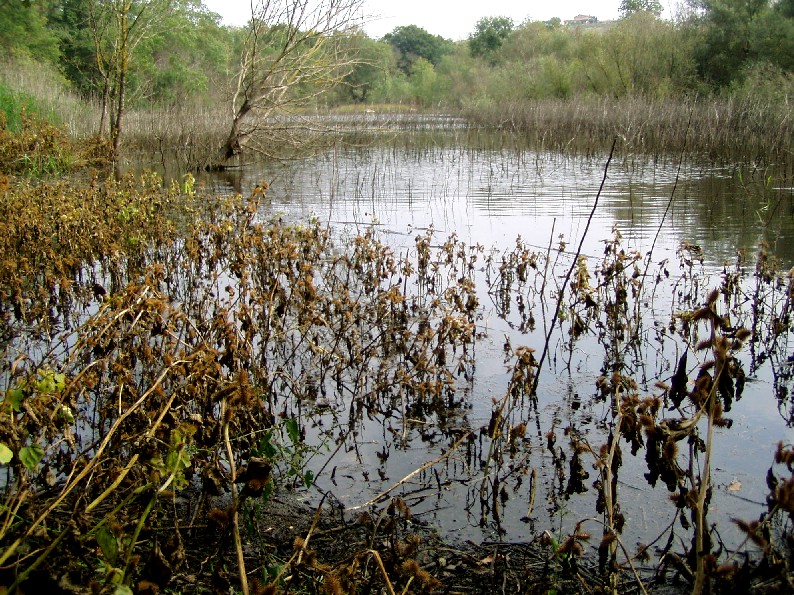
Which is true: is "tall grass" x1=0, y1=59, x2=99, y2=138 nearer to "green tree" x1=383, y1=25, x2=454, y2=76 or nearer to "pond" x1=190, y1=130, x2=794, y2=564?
"pond" x1=190, y1=130, x2=794, y2=564

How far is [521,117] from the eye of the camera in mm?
29969

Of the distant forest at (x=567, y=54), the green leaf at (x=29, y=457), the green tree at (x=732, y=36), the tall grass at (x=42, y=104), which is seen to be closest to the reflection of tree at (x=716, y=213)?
the green leaf at (x=29, y=457)

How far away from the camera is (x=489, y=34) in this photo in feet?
293

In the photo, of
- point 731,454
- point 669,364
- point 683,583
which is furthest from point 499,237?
point 683,583

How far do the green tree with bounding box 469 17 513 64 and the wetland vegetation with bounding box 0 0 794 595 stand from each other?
2919 inches

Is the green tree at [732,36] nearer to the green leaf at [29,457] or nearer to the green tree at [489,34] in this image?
the green leaf at [29,457]

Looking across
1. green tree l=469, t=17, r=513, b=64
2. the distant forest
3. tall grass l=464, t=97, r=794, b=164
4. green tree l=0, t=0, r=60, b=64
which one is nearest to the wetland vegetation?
tall grass l=464, t=97, r=794, b=164

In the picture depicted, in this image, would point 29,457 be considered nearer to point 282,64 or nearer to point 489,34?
point 282,64

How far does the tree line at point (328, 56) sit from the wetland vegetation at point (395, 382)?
2988mm

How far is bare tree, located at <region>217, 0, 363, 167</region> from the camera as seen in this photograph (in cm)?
1839

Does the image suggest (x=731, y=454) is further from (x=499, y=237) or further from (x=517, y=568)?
(x=499, y=237)

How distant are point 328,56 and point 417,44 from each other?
109550mm

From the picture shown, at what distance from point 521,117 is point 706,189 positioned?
16.2 meters

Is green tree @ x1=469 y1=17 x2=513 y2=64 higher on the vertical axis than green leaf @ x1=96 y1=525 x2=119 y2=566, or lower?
higher
